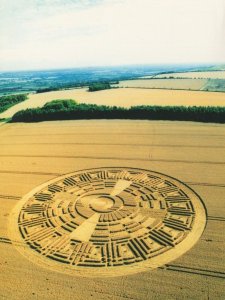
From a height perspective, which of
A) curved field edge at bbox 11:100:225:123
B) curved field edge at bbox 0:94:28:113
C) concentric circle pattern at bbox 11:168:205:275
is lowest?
concentric circle pattern at bbox 11:168:205:275

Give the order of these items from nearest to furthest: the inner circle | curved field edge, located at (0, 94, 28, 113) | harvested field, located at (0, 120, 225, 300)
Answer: harvested field, located at (0, 120, 225, 300)
the inner circle
curved field edge, located at (0, 94, 28, 113)

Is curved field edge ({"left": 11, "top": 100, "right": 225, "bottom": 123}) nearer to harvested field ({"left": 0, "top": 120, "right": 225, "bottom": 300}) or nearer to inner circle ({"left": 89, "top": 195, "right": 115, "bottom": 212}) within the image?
harvested field ({"left": 0, "top": 120, "right": 225, "bottom": 300})

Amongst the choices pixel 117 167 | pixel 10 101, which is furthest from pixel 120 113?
pixel 10 101

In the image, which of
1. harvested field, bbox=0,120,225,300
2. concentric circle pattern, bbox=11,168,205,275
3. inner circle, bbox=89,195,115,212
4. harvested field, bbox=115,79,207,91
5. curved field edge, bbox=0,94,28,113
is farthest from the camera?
harvested field, bbox=115,79,207,91

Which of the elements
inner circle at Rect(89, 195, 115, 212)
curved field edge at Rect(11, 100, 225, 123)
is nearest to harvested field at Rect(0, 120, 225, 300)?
inner circle at Rect(89, 195, 115, 212)

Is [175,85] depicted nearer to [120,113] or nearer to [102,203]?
[120,113]

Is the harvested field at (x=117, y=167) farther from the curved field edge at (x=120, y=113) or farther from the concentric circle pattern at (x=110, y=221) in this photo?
the curved field edge at (x=120, y=113)
